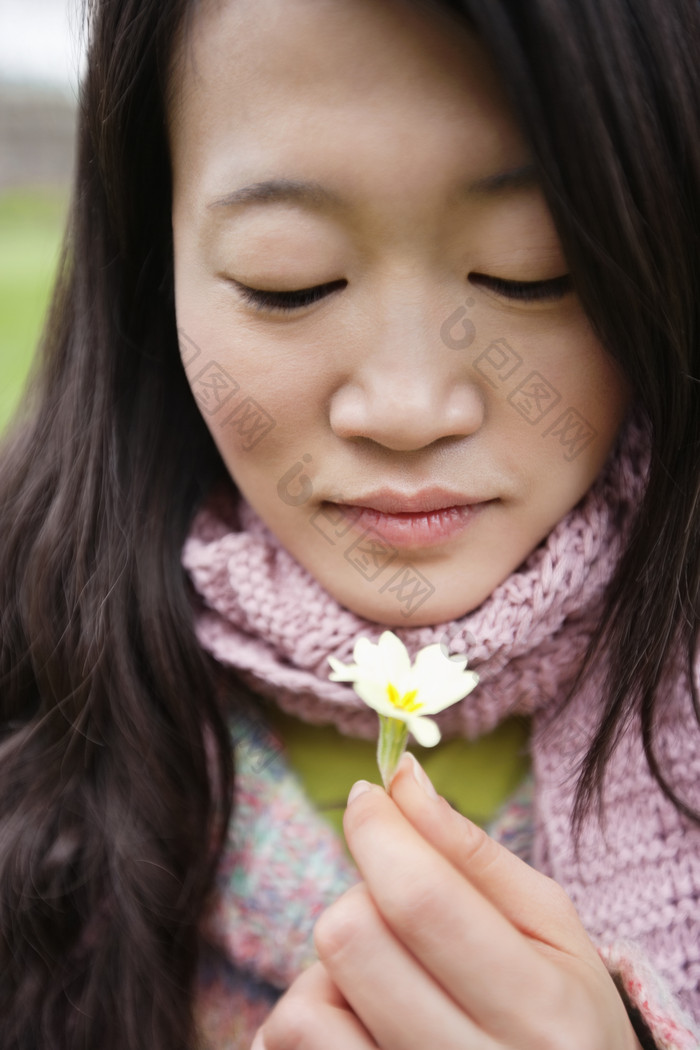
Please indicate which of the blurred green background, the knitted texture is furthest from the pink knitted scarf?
the blurred green background

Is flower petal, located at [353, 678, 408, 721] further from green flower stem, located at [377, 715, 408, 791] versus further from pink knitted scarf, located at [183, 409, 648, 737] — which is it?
pink knitted scarf, located at [183, 409, 648, 737]

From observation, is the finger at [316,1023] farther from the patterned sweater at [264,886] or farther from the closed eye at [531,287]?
the closed eye at [531,287]

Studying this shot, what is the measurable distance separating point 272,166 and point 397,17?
120mm

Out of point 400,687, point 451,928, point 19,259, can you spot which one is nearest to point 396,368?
point 400,687

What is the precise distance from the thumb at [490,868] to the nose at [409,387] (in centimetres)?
22

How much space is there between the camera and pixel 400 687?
49 cm

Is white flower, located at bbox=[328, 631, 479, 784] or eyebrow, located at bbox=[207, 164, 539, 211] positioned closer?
white flower, located at bbox=[328, 631, 479, 784]

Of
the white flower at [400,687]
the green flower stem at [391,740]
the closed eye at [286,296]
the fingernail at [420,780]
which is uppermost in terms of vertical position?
the closed eye at [286,296]

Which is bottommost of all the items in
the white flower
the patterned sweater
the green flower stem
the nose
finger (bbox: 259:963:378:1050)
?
the patterned sweater

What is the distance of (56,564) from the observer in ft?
2.87

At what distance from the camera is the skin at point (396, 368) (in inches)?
19.3

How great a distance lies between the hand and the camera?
479mm

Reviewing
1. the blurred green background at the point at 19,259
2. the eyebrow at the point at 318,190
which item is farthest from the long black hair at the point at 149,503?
the blurred green background at the point at 19,259

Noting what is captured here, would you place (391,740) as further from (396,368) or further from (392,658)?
(396,368)
